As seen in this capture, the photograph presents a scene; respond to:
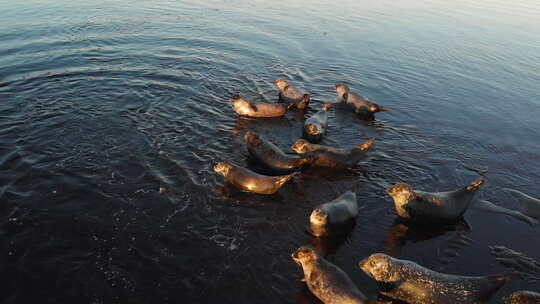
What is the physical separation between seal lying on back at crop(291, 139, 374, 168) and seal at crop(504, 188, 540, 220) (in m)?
4.64

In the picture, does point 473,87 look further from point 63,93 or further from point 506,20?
point 506,20

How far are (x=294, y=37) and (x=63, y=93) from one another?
17.3 metres

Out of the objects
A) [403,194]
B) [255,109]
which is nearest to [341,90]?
[255,109]

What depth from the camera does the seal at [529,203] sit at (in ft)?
33.3

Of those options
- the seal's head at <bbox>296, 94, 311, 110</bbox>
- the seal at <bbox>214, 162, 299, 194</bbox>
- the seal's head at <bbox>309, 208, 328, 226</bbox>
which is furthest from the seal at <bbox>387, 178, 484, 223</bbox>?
the seal's head at <bbox>296, 94, 311, 110</bbox>

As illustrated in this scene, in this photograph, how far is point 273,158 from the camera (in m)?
11.0

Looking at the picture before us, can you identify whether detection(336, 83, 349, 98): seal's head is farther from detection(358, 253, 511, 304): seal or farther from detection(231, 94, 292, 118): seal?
detection(358, 253, 511, 304): seal

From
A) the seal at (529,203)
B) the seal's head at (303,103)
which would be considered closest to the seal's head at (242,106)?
the seal's head at (303,103)

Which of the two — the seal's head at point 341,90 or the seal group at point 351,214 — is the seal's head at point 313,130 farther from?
the seal's head at point 341,90

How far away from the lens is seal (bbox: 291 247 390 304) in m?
6.58

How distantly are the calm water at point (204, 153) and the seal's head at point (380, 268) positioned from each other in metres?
0.28

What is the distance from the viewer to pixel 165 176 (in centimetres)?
1021

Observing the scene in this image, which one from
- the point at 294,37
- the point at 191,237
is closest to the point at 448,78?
the point at 294,37

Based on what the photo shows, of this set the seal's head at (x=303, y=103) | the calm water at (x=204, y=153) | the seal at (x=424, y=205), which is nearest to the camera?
the calm water at (x=204, y=153)
